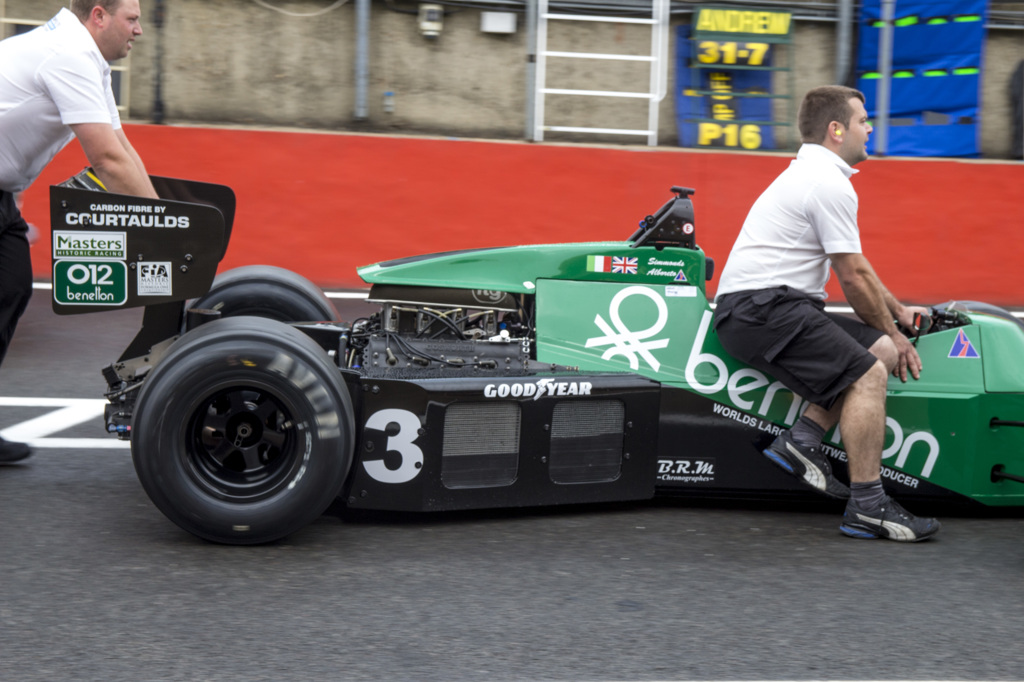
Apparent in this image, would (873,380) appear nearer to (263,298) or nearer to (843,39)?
(263,298)

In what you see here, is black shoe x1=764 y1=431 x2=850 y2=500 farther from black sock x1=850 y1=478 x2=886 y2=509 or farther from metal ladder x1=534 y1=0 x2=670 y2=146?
metal ladder x1=534 y1=0 x2=670 y2=146

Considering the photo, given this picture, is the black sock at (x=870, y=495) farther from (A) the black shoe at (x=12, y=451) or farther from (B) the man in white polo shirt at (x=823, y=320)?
(A) the black shoe at (x=12, y=451)

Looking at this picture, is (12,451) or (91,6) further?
(12,451)

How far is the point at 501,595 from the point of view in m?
3.43

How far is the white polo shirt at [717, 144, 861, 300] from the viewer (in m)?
4.16

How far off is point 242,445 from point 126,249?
0.76 meters

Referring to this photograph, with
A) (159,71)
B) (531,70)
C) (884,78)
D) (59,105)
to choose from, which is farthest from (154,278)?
(884,78)

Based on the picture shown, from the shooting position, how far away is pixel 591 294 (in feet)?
14.4

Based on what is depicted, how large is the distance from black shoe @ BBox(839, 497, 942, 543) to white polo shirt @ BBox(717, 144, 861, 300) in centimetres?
81

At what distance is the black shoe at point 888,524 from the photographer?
403cm

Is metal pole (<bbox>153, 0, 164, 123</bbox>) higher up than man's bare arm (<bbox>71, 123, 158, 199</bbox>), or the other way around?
metal pole (<bbox>153, 0, 164, 123</bbox>)

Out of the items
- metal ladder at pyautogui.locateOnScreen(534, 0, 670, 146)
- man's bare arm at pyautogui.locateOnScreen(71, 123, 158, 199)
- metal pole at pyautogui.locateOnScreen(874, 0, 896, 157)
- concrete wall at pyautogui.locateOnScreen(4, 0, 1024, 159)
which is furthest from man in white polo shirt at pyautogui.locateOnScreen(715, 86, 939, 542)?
concrete wall at pyautogui.locateOnScreen(4, 0, 1024, 159)

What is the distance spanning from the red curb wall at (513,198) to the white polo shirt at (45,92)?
5073mm

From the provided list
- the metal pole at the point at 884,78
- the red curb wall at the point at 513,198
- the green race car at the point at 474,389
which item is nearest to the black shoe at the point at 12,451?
the green race car at the point at 474,389
